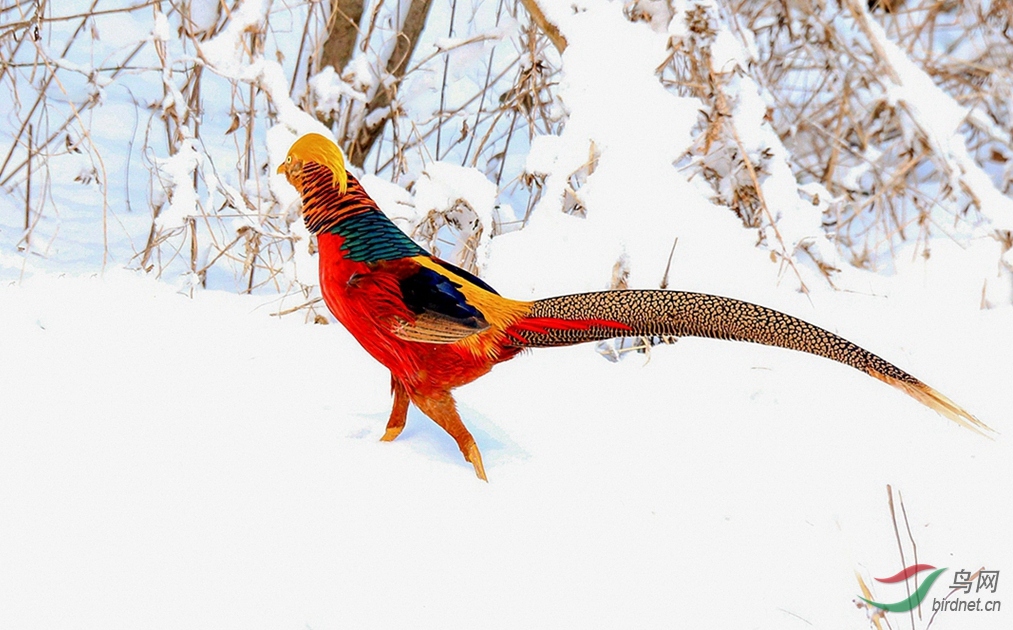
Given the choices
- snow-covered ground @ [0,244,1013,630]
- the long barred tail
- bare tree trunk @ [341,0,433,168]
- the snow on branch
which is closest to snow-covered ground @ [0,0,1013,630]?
snow-covered ground @ [0,244,1013,630]

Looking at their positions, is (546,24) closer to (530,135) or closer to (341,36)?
(530,135)

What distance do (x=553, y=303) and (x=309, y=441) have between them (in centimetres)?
62

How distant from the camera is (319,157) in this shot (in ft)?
6.54

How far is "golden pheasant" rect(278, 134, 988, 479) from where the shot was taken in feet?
5.77

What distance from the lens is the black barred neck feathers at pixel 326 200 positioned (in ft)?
6.51

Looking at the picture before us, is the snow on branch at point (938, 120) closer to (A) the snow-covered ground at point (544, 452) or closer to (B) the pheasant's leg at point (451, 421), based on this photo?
(A) the snow-covered ground at point (544, 452)

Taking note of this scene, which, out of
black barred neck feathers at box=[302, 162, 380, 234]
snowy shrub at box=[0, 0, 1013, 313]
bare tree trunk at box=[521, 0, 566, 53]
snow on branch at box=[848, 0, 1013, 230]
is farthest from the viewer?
snow on branch at box=[848, 0, 1013, 230]

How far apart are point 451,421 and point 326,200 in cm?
50

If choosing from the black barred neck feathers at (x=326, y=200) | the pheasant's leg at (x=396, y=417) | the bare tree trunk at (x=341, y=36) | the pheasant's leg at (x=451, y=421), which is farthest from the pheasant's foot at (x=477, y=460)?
the bare tree trunk at (x=341, y=36)

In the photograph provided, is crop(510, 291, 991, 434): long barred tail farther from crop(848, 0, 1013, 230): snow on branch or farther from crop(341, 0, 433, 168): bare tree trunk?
crop(341, 0, 433, 168): bare tree trunk

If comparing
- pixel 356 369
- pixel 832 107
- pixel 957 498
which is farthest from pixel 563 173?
pixel 832 107

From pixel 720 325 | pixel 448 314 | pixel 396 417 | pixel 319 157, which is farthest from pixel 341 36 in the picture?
pixel 720 325

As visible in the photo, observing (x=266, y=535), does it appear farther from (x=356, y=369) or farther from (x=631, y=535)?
(x=356, y=369)

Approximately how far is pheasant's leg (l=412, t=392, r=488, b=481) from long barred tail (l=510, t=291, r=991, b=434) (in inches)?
12.2
